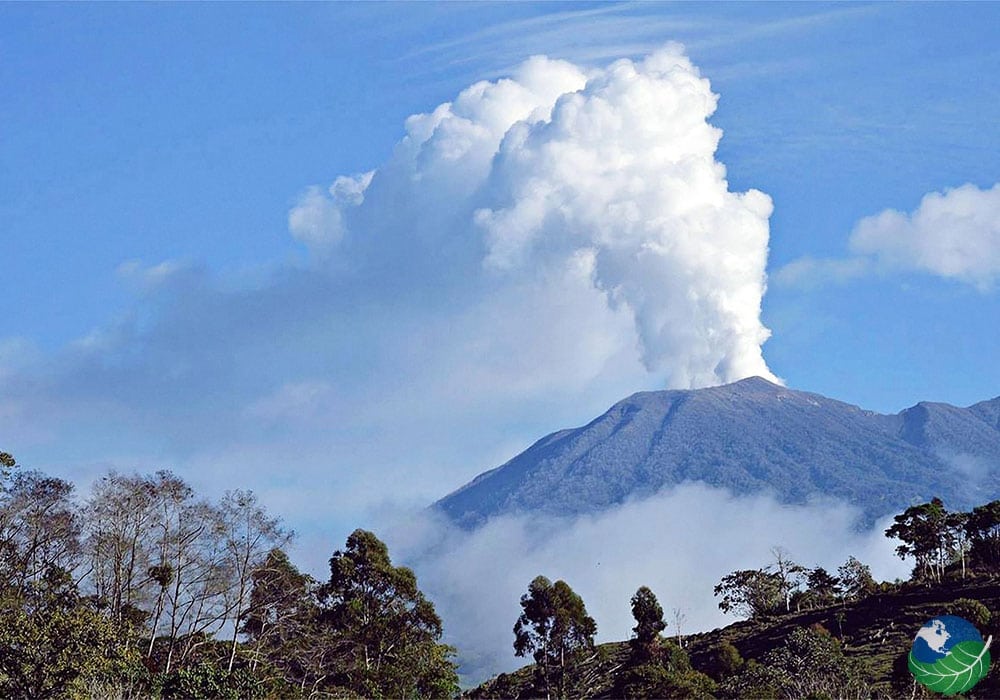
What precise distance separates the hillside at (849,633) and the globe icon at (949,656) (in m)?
29.9

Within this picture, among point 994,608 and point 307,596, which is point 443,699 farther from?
point 994,608

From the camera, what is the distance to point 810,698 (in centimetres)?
2631

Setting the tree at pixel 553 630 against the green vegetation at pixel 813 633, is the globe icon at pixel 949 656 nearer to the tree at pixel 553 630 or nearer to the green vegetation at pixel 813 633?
the green vegetation at pixel 813 633

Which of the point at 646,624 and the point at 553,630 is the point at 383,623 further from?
the point at 646,624

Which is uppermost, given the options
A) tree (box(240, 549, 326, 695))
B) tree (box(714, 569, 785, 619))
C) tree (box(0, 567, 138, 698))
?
tree (box(714, 569, 785, 619))

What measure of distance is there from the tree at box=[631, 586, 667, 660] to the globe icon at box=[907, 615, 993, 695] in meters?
38.4

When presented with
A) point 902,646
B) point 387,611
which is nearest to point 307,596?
point 387,611

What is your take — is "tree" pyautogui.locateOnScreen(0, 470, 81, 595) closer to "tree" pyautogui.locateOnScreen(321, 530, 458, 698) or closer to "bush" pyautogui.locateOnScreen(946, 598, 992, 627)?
"tree" pyautogui.locateOnScreen(321, 530, 458, 698)

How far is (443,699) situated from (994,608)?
25217mm

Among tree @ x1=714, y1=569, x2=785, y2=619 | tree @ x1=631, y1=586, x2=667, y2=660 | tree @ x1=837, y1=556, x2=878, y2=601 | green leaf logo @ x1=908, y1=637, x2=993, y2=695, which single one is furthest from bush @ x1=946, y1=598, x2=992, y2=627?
tree @ x1=714, y1=569, x2=785, y2=619

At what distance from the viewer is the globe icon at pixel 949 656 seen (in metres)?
18.3

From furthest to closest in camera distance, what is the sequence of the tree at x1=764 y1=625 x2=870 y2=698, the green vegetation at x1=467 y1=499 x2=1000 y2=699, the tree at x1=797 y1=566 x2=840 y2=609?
the tree at x1=797 y1=566 x2=840 y2=609, the green vegetation at x1=467 y1=499 x2=1000 y2=699, the tree at x1=764 y1=625 x2=870 y2=698

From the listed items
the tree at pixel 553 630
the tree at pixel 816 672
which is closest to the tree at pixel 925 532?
the tree at pixel 553 630

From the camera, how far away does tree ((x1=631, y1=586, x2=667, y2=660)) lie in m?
56.4
